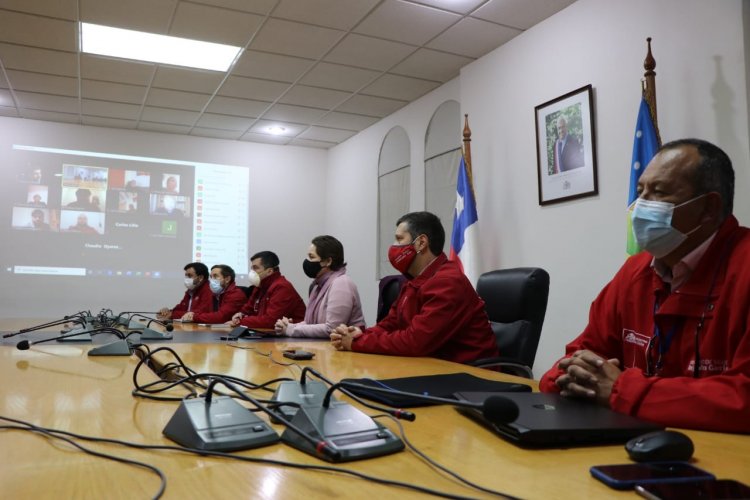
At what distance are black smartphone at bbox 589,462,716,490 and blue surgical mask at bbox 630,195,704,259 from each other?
74 centimetres

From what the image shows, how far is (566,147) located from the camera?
11.0 feet

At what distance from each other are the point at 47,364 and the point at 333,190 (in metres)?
5.36

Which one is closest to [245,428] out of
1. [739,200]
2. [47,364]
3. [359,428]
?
[359,428]

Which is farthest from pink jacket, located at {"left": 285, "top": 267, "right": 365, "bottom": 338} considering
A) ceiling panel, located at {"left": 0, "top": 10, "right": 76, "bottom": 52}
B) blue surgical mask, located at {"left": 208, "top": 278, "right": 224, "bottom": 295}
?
ceiling panel, located at {"left": 0, "top": 10, "right": 76, "bottom": 52}

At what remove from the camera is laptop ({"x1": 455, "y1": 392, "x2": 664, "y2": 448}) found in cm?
79

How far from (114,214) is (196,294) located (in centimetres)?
144

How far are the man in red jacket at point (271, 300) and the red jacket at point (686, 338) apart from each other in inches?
113

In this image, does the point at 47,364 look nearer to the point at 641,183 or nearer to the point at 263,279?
the point at 641,183

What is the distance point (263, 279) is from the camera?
4.40m

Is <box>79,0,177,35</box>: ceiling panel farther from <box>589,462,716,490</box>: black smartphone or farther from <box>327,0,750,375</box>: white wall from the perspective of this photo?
<box>589,462,716,490</box>: black smartphone

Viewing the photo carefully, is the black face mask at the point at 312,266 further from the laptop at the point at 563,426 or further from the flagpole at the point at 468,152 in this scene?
the laptop at the point at 563,426

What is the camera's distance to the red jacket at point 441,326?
6.81 ft

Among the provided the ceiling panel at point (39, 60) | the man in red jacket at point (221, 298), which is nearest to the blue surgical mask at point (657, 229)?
the man in red jacket at point (221, 298)

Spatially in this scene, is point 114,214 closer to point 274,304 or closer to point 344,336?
point 274,304
